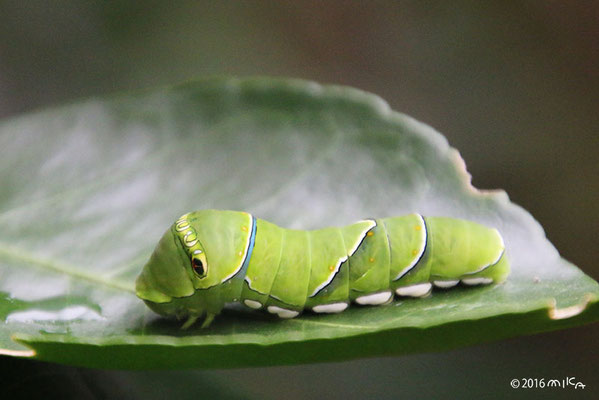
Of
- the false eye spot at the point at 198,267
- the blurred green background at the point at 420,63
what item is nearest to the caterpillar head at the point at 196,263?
the false eye spot at the point at 198,267

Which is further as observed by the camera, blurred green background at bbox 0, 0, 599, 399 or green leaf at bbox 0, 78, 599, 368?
blurred green background at bbox 0, 0, 599, 399

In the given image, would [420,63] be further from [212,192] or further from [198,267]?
[198,267]

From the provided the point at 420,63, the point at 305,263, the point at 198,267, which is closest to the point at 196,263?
the point at 198,267

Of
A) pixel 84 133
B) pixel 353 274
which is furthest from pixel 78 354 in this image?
pixel 84 133

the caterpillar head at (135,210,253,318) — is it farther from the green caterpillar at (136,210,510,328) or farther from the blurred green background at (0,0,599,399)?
the blurred green background at (0,0,599,399)

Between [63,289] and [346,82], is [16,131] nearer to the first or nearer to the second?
[63,289]

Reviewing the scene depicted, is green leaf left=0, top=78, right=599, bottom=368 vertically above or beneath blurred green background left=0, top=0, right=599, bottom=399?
beneath

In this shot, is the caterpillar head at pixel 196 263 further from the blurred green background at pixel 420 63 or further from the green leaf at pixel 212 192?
the blurred green background at pixel 420 63

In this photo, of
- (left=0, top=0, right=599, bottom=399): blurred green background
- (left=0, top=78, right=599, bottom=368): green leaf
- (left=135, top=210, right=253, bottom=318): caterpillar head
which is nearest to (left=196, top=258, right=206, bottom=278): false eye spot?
(left=135, top=210, right=253, bottom=318): caterpillar head

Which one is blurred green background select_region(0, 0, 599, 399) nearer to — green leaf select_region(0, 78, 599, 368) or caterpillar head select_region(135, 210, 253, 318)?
green leaf select_region(0, 78, 599, 368)
